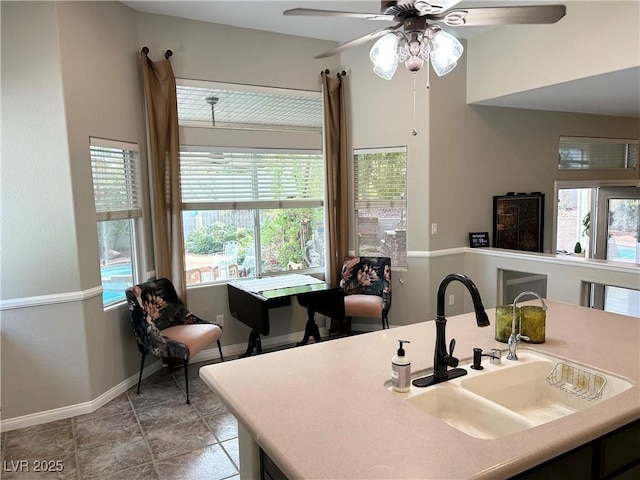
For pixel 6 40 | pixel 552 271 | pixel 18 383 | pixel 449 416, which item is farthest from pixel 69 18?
pixel 552 271

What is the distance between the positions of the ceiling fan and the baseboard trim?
308cm

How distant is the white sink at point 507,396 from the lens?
4.94 feet

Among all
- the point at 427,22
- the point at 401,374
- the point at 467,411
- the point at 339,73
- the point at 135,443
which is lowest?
the point at 135,443

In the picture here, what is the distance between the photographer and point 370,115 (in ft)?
15.4

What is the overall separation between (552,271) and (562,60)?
6.03 feet

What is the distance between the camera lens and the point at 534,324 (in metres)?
2.02

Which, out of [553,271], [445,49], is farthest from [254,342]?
[445,49]

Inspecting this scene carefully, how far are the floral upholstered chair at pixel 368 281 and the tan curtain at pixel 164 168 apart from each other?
1.71m

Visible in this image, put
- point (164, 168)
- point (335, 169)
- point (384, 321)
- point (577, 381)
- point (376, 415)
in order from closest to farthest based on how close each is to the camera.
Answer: point (376, 415), point (577, 381), point (164, 168), point (384, 321), point (335, 169)

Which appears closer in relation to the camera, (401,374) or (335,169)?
(401,374)

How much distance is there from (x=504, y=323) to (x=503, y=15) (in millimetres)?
1503

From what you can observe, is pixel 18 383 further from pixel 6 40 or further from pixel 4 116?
pixel 6 40

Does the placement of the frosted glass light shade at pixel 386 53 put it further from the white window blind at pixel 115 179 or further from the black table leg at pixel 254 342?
the black table leg at pixel 254 342

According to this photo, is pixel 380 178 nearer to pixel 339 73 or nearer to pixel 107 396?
pixel 339 73
